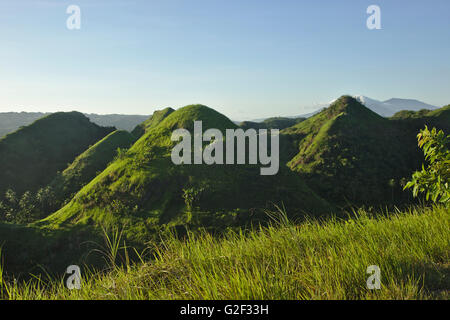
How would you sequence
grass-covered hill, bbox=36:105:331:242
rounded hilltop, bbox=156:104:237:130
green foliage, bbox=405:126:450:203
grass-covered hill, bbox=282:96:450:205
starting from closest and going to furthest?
green foliage, bbox=405:126:450:203 → grass-covered hill, bbox=36:105:331:242 → rounded hilltop, bbox=156:104:237:130 → grass-covered hill, bbox=282:96:450:205

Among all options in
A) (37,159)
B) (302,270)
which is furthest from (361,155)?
(37,159)

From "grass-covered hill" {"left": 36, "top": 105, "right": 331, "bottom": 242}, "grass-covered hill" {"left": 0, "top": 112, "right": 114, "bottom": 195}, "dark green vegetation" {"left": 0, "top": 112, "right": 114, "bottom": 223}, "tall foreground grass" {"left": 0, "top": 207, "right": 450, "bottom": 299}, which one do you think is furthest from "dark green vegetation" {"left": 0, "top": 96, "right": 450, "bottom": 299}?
"grass-covered hill" {"left": 0, "top": 112, "right": 114, "bottom": 195}

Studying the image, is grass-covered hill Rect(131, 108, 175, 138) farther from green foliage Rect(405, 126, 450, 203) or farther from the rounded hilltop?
green foliage Rect(405, 126, 450, 203)

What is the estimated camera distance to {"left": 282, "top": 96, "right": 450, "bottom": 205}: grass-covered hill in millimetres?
55406

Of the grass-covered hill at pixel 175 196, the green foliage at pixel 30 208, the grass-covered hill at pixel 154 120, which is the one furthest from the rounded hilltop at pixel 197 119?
the grass-covered hill at pixel 154 120

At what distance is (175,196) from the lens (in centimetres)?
2952

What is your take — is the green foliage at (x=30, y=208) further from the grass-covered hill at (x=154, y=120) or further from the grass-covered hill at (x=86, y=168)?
the grass-covered hill at (x=154, y=120)

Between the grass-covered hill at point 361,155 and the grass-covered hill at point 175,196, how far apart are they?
25.3 metres

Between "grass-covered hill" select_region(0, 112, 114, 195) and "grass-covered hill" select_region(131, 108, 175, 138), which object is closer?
"grass-covered hill" select_region(0, 112, 114, 195)

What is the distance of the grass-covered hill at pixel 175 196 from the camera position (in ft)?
88.7

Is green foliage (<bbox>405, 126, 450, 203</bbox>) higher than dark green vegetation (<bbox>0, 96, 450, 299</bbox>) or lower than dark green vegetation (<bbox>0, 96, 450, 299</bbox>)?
higher

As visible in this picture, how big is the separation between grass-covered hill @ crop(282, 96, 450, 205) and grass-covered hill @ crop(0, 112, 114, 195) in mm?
60998
